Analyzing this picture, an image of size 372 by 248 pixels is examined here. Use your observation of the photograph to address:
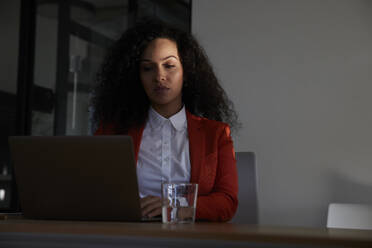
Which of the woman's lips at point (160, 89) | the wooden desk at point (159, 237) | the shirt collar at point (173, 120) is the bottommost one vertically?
the wooden desk at point (159, 237)

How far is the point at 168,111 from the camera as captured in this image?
73.8 inches

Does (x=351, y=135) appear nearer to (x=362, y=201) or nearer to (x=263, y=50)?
(x=362, y=201)

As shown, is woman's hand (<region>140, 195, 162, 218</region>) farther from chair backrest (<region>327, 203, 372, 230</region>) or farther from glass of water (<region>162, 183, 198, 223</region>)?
chair backrest (<region>327, 203, 372, 230</region>)

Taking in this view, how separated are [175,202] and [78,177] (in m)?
0.23

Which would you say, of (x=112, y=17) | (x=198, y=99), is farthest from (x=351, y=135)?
(x=112, y=17)

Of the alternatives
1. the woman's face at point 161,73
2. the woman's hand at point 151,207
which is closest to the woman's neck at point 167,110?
the woman's face at point 161,73

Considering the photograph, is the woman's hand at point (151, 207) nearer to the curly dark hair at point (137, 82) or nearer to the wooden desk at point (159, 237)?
the wooden desk at point (159, 237)

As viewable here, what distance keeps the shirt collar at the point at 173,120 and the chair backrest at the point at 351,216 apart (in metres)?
1.17

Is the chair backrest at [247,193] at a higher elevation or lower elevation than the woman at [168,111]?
lower

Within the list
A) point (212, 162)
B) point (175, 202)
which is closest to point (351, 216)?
point (212, 162)

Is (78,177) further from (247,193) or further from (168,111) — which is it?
(247,193)

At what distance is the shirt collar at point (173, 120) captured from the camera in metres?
1.83

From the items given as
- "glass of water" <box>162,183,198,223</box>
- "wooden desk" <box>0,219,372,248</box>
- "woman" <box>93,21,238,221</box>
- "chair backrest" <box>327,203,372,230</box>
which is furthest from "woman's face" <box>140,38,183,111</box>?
"chair backrest" <box>327,203,372,230</box>

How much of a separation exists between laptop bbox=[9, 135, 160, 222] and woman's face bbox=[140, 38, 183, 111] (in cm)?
73
